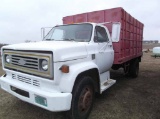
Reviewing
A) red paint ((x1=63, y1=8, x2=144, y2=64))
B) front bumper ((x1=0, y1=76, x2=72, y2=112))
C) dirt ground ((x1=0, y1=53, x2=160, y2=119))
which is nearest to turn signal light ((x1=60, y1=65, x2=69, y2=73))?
front bumper ((x1=0, y1=76, x2=72, y2=112))

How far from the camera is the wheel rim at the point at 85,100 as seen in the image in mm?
3752

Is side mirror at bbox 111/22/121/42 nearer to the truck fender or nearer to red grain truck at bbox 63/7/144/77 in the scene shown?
red grain truck at bbox 63/7/144/77

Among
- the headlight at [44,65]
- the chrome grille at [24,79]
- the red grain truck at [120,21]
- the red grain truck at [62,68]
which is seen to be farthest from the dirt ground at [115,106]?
the headlight at [44,65]

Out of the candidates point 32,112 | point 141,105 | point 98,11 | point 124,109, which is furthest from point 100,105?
point 98,11

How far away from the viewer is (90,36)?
454 cm

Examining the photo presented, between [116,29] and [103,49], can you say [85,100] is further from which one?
[116,29]

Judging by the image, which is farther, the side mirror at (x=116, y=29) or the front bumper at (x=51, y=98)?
the side mirror at (x=116, y=29)

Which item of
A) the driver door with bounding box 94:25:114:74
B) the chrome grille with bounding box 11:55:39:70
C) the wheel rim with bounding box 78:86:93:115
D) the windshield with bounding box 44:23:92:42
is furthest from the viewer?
the driver door with bounding box 94:25:114:74

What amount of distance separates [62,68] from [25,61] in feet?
2.80

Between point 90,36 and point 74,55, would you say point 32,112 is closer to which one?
point 74,55

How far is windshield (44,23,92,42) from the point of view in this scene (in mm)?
4566

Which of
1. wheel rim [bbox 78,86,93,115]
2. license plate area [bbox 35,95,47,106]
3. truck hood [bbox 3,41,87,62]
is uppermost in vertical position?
truck hood [bbox 3,41,87,62]

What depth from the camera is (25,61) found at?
3.63 metres

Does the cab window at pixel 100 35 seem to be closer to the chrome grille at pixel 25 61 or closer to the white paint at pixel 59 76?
the white paint at pixel 59 76
